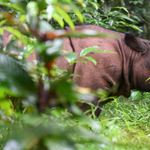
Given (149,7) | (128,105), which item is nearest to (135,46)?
(128,105)

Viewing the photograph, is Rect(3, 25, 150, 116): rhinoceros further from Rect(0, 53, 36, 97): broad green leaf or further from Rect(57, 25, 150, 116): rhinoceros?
Rect(0, 53, 36, 97): broad green leaf

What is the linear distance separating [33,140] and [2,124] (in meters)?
0.19

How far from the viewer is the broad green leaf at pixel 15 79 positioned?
0.41 metres

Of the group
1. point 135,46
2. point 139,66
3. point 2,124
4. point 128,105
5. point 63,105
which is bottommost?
point 128,105

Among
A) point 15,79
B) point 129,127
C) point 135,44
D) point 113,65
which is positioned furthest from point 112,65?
point 15,79

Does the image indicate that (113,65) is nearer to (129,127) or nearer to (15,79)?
(129,127)

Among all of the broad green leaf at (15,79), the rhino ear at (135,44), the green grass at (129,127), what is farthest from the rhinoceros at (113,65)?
the broad green leaf at (15,79)

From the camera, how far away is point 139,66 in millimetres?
2377

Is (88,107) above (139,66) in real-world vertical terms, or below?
below

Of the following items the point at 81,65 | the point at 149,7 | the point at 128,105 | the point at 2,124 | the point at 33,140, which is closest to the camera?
the point at 33,140

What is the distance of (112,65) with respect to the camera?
6.93ft

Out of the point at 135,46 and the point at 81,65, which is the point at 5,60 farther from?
the point at 135,46

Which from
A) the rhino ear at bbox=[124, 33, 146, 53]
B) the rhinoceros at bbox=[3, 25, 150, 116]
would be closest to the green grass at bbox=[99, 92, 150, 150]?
the rhinoceros at bbox=[3, 25, 150, 116]

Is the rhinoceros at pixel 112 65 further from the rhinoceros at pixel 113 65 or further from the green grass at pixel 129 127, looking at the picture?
the green grass at pixel 129 127
